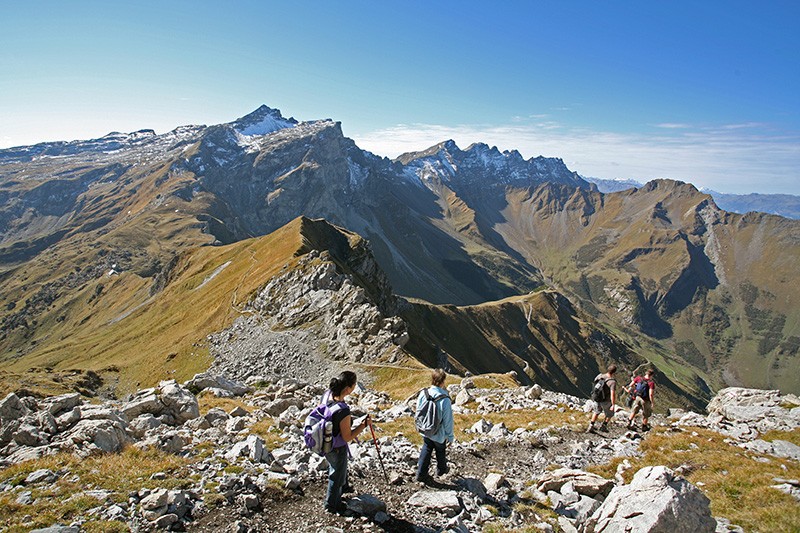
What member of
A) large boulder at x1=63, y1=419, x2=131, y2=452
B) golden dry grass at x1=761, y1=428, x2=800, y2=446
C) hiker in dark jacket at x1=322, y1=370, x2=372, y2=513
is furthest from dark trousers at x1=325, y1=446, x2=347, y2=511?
golden dry grass at x1=761, y1=428, x2=800, y2=446

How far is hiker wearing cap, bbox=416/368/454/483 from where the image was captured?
1427 cm

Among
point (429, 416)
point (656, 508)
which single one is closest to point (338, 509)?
point (429, 416)

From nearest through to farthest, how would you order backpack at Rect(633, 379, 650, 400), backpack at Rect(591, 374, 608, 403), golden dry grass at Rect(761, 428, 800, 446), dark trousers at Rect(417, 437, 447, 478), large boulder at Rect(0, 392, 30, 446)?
dark trousers at Rect(417, 437, 447, 478), large boulder at Rect(0, 392, 30, 446), golden dry grass at Rect(761, 428, 800, 446), backpack at Rect(591, 374, 608, 403), backpack at Rect(633, 379, 650, 400)

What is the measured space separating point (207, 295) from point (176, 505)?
4572 inches

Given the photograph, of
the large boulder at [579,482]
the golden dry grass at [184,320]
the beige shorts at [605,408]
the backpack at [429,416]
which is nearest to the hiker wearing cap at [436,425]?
the backpack at [429,416]

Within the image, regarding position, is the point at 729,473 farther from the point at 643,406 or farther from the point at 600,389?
the point at 643,406

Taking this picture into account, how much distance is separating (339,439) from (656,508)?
8.22 metres

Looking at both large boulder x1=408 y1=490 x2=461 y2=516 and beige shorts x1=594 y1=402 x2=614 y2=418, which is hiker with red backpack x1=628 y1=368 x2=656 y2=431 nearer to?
beige shorts x1=594 y1=402 x2=614 y2=418

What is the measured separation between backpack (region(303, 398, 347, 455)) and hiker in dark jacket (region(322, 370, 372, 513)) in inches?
3.4

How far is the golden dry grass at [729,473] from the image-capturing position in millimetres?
11680

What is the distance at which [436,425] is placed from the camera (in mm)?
14242

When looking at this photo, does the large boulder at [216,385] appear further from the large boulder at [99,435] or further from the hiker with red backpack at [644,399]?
the hiker with red backpack at [644,399]

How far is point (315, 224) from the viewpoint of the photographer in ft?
440

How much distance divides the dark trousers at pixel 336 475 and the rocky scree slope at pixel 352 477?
461mm
